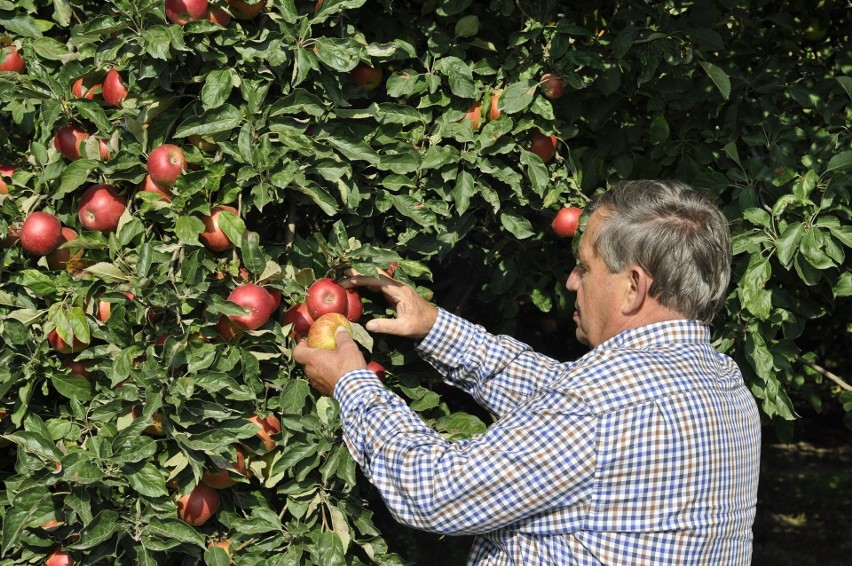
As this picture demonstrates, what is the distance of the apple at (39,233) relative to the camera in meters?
1.91

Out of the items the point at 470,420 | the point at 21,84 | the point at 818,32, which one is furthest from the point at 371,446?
the point at 818,32

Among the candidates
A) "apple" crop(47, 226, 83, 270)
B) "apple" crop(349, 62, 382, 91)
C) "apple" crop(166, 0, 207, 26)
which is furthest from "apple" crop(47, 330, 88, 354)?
"apple" crop(349, 62, 382, 91)

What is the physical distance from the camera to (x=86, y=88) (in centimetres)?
200

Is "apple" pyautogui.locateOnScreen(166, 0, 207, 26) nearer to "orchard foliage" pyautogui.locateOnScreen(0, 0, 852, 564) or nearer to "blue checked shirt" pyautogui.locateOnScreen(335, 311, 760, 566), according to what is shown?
"orchard foliage" pyautogui.locateOnScreen(0, 0, 852, 564)

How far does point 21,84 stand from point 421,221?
84 cm

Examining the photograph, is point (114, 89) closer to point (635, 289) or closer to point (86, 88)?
point (86, 88)

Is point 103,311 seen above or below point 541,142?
below

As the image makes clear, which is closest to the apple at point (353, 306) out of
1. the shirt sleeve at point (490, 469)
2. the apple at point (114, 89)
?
the shirt sleeve at point (490, 469)

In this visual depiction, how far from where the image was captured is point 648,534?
153 centimetres

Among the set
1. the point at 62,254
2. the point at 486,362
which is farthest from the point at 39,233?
the point at 486,362

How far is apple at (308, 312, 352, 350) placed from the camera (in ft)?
5.89

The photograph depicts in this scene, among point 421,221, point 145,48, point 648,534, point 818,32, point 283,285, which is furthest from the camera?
point 818,32

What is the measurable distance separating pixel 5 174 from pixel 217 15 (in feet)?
2.19

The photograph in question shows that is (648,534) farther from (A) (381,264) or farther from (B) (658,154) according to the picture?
(B) (658,154)
